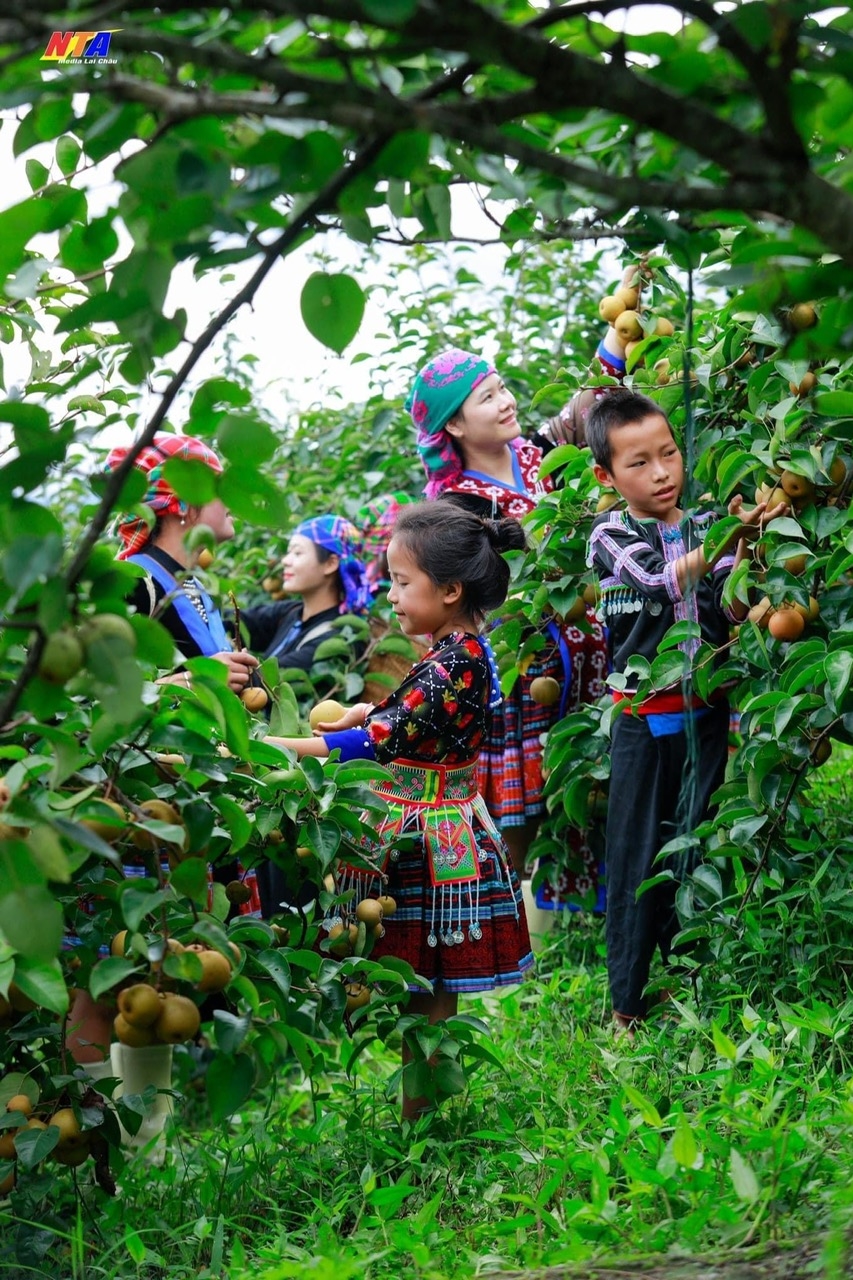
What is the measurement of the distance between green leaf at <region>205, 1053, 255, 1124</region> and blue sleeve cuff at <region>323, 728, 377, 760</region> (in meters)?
0.73

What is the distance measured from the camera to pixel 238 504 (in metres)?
1.57

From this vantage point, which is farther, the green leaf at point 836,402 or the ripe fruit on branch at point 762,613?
the ripe fruit on branch at point 762,613

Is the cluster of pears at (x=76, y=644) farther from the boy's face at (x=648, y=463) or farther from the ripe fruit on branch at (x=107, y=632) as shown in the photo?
the boy's face at (x=648, y=463)

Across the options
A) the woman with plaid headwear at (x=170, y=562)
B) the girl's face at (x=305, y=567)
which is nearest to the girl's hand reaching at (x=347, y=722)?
the woman with plaid headwear at (x=170, y=562)

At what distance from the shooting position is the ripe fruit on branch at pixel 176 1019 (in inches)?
67.9

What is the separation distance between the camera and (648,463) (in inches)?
113

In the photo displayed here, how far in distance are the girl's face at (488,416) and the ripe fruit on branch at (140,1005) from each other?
6.92 feet

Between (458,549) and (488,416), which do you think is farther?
(488,416)

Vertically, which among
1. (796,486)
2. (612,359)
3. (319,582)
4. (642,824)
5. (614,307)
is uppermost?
(614,307)

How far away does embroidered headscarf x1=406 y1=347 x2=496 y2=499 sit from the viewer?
357 centimetres

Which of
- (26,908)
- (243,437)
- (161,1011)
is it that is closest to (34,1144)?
(161,1011)

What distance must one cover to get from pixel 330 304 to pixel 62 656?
0.45m

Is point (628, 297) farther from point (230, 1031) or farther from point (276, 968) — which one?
point (230, 1031)

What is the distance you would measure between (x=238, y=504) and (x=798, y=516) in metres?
1.27
